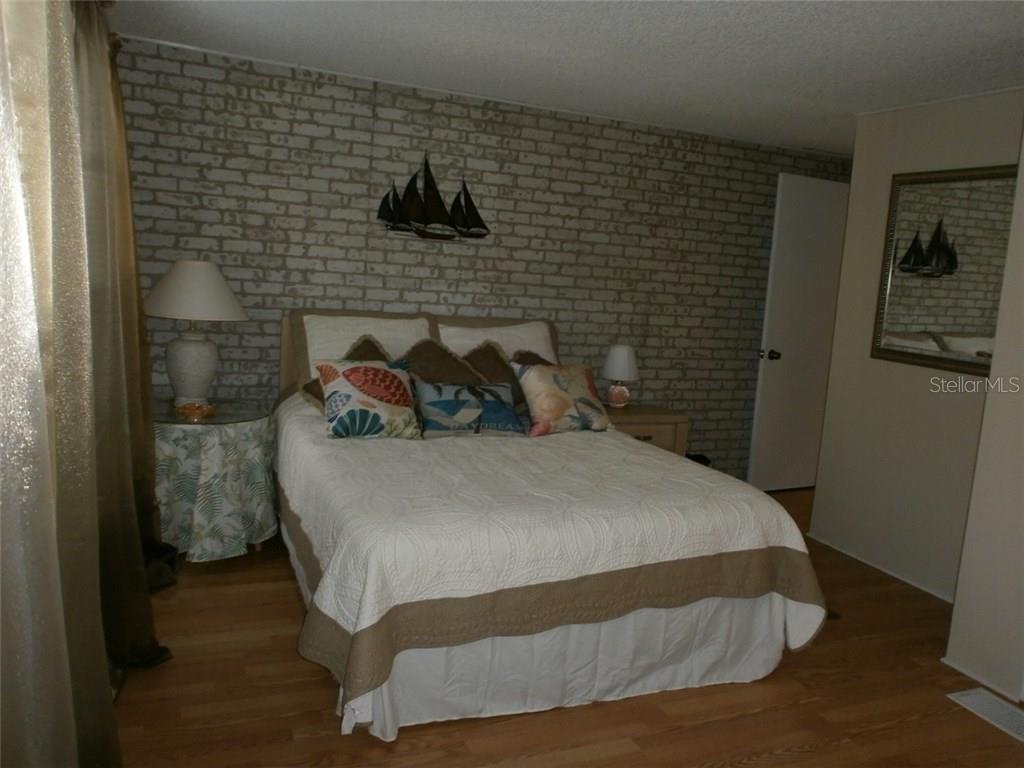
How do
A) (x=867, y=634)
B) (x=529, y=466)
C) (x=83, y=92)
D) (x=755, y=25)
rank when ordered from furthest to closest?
(x=867, y=634) < (x=529, y=466) < (x=755, y=25) < (x=83, y=92)

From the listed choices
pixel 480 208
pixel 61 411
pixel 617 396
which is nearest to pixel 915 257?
pixel 617 396

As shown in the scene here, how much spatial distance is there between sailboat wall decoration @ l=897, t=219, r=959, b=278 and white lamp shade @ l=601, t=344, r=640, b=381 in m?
1.43

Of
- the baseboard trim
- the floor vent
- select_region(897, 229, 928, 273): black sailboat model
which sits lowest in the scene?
the floor vent

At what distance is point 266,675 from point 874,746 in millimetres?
1936

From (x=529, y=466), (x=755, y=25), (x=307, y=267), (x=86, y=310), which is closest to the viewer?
(x=86, y=310)

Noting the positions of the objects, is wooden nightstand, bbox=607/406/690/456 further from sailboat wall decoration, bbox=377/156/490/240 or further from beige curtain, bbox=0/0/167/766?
beige curtain, bbox=0/0/167/766

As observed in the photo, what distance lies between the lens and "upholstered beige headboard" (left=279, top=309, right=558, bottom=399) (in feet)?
12.6

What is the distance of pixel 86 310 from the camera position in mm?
1739

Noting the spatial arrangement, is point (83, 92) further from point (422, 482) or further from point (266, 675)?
point (266, 675)

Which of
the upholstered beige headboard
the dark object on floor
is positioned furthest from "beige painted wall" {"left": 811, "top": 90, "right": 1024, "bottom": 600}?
the dark object on floor

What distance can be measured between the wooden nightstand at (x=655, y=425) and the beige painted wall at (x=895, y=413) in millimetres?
765

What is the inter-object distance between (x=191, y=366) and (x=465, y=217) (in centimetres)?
156

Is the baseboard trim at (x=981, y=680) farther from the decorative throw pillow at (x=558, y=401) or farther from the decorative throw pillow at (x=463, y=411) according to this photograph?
the decorative throw pillow at (x=463, y=411)

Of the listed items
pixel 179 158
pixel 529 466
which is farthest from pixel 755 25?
pixel 179 158
